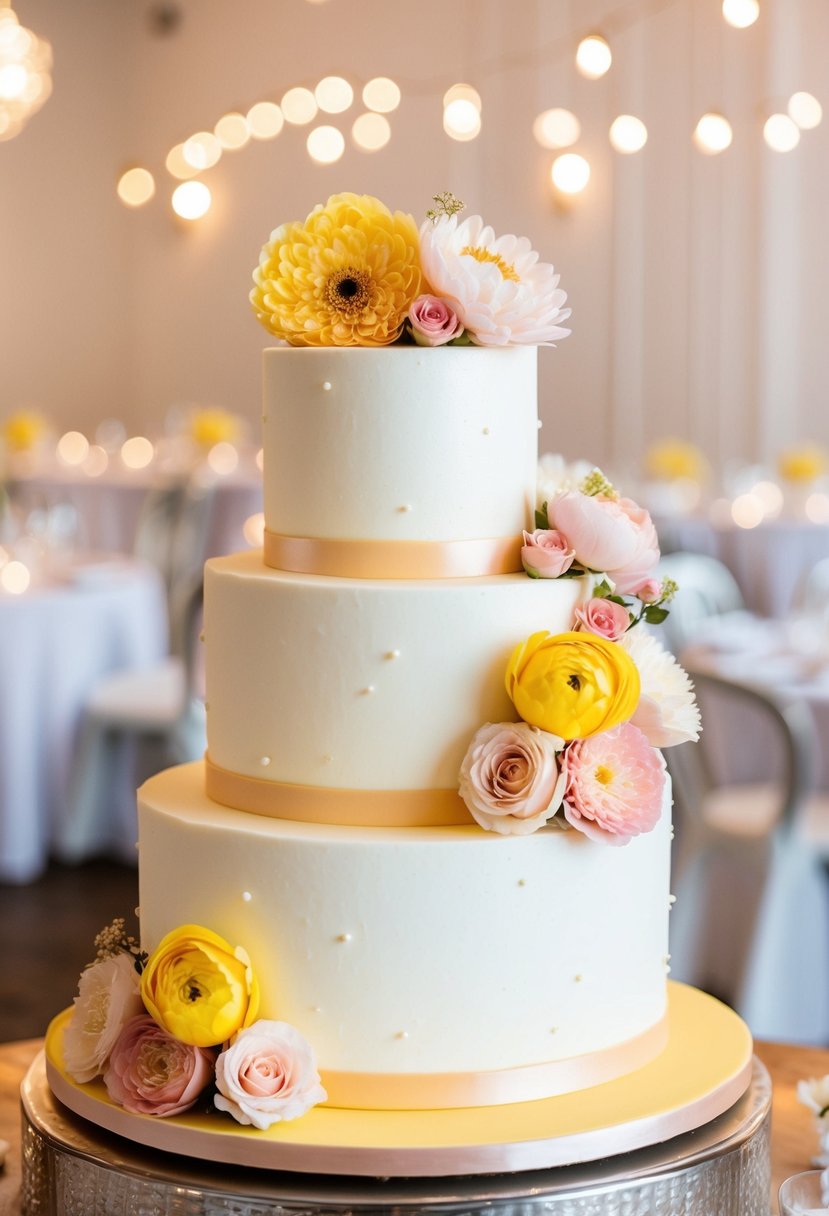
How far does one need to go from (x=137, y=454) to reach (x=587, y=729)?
318 inches

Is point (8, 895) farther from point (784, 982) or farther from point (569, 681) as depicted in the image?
point (569, 681)

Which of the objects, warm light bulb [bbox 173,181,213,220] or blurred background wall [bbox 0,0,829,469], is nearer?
warm light bulb [bbox 173,181,213,220]

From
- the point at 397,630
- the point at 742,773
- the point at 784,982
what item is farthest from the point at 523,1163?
the point at 742,773

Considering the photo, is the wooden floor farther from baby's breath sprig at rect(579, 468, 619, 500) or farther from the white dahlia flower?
the white dahlia flower

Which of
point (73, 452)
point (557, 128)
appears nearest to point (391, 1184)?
point (557, 128)

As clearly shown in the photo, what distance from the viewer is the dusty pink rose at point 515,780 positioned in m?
1.48

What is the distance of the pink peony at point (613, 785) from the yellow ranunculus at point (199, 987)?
0.34 m

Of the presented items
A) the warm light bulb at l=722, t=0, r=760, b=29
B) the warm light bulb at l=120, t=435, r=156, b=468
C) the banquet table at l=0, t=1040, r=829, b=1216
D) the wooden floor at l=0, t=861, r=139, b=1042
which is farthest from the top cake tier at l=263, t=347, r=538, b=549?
the warm light bulb at l=120, t=435, r=156, b=468

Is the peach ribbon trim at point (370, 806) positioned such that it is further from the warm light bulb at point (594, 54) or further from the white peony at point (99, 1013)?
the warm light bulb at point (594, 54)

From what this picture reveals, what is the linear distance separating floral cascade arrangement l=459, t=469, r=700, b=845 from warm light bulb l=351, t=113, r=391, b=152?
818 centimetres

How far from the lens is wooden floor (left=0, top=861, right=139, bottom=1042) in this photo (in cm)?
405

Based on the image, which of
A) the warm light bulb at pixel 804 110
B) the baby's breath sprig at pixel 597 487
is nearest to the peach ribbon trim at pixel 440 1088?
the baby's breath sprig at pixel 597 487

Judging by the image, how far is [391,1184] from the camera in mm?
1391

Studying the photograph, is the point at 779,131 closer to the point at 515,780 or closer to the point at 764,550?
the point at 764,550
